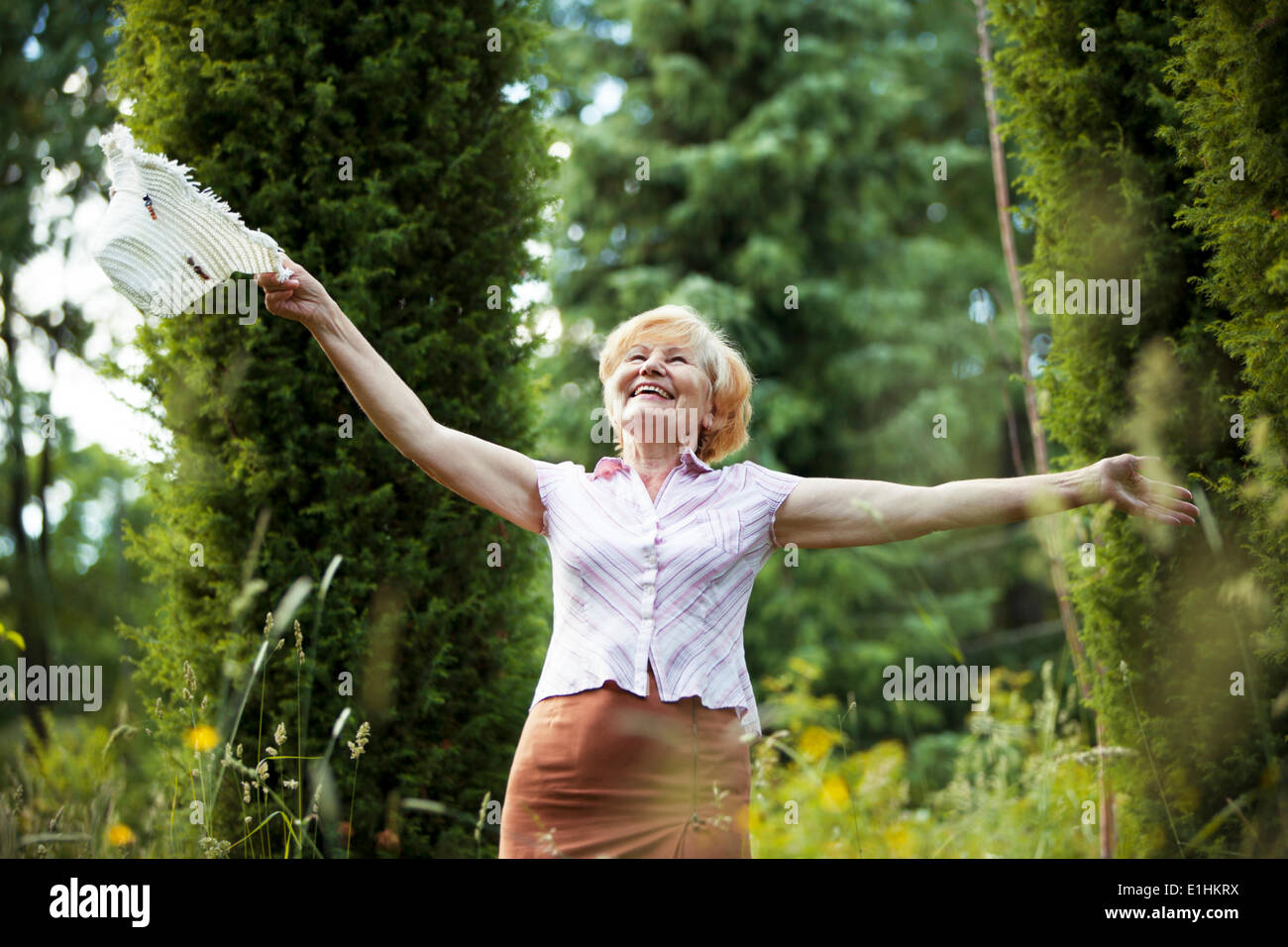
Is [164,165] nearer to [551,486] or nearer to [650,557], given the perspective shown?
[551,486]

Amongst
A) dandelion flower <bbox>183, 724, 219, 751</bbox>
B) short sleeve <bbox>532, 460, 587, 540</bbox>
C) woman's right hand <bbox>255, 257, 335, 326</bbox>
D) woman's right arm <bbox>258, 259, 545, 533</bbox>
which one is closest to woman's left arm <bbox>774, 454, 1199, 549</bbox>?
short sleeve <bbox>532, 460, 587, 540</bbox>

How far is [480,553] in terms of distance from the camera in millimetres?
3504

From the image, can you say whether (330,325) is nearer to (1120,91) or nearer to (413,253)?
(413,253)

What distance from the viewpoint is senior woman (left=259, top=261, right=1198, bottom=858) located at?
217 centimetres

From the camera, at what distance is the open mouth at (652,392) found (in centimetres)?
249

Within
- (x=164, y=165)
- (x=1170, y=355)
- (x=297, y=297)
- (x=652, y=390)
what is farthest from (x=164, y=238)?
(x=1170, y=355)

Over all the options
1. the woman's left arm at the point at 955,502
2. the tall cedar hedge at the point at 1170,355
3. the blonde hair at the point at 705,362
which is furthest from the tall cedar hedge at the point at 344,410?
the tall cedar hedge at the point at 1170,355

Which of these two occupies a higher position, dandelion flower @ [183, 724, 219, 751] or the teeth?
the teeth

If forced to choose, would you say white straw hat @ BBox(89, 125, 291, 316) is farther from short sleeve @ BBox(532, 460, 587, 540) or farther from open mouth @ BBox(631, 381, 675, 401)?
open mouth @ BBox(631, 381, 675, 401)

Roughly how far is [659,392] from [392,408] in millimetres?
661

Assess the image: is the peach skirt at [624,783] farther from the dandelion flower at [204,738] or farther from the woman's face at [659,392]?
the dandelion flower at [204,738]

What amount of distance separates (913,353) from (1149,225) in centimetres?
682

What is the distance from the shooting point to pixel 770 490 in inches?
95.6

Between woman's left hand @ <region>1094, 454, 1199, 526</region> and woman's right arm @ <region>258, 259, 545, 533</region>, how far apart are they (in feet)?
4.51
